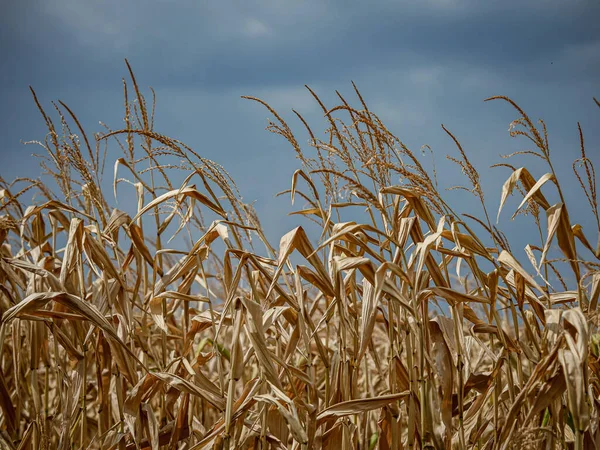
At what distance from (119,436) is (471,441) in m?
1.29

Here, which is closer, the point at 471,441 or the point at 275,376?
the point at 275,376

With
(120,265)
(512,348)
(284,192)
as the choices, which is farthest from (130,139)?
(512,348)

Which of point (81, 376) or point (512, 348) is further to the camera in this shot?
point (81, 376)

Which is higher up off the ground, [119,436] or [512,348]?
[512,348]

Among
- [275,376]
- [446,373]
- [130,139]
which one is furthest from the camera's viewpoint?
[130,139]

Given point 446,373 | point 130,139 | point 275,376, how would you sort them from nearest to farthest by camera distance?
point 275,376 → point 446,373 → point 130,139

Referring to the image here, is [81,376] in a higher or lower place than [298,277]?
lower

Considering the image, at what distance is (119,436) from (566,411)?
5.17 ft

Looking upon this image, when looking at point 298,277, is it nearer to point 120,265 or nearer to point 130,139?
point 120,265

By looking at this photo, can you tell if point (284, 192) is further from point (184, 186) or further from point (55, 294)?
point (55, 294)

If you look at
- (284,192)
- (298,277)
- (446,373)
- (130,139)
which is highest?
(130,139)

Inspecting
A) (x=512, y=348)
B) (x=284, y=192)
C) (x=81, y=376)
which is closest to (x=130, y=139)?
(x=284, y=192)

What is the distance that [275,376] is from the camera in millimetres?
1714

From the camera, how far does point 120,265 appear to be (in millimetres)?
2174
